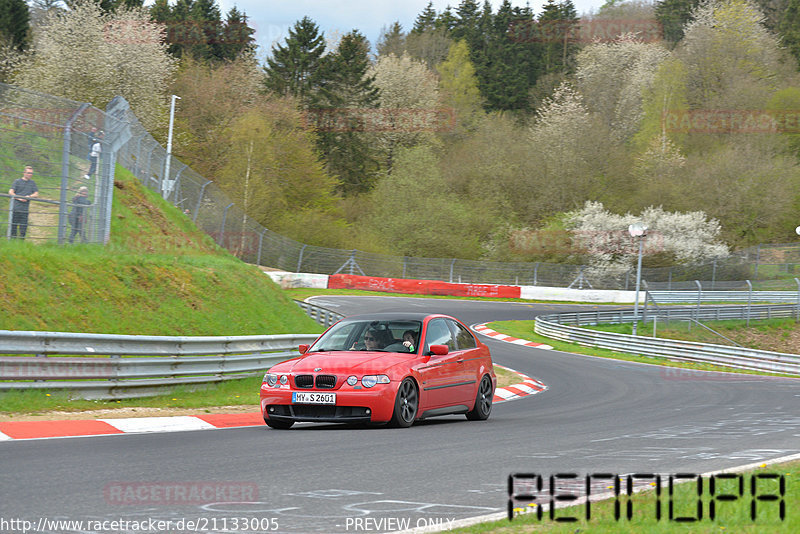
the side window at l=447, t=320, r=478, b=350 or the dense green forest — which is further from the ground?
the dense green forest

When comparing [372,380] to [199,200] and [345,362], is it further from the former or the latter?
[199,200]

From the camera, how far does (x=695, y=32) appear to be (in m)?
71.1

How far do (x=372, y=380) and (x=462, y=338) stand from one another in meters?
2.70

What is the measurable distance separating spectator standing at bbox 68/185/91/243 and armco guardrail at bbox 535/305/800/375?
20136mm

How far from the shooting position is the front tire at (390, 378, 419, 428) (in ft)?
34.9

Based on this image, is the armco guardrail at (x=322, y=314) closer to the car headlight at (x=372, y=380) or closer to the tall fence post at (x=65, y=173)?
the tall fence post at (x=65, y=173)

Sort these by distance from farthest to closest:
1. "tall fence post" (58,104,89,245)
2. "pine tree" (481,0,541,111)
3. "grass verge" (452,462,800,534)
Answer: "pine tree" (481,0,541,111)
"tall fence post" (58,104,89,245)
"grass verge" (452,462,800,534)

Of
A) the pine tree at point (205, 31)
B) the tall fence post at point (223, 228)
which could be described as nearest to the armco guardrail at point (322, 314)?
the tall fence post at point (223, 228)

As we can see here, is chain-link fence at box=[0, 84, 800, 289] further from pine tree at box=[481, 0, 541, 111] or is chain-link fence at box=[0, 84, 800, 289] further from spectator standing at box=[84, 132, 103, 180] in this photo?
pine tree at box=[481, 0, 541, 111]

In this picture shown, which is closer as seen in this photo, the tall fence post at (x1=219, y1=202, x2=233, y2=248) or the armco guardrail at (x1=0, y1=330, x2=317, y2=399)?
the armco guardrail at (x1=0, y1=330, x2=317, y2=399)

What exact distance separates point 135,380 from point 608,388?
10857mm

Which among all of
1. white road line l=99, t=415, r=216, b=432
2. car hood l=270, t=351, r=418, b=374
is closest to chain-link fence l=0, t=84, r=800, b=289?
white road line l=99, t=415, r=216, b=432

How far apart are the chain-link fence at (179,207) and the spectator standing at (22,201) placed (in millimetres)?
110

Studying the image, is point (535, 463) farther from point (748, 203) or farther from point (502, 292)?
point (748, 203)
